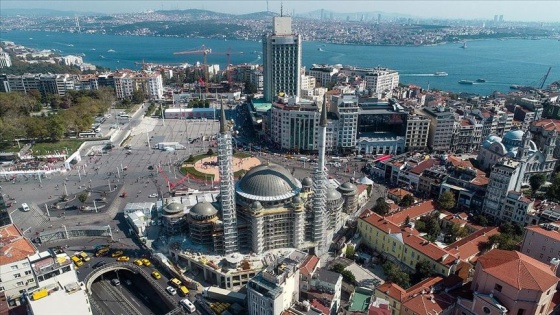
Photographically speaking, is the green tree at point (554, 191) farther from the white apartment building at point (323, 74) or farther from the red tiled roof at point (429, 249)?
the white apartment building at point (323, 74)

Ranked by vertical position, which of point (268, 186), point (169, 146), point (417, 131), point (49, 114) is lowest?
point (169, 146)

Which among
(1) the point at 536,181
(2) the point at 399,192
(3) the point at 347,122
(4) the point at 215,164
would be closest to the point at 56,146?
(4) the point at 215,164

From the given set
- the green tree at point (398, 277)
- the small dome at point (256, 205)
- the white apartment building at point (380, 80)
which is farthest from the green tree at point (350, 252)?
the white apartment building at point (380, 80)

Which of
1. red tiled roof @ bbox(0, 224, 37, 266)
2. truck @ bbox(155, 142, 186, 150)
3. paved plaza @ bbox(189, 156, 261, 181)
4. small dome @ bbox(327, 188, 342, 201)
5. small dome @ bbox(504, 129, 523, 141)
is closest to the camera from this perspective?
red tiled roof @ bbox(0, 224, 37, 266)

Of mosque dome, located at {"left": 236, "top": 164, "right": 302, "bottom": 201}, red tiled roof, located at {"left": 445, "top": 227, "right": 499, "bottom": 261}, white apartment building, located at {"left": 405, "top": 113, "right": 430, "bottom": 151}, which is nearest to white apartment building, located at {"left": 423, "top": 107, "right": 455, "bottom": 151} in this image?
white apartment building, located at {"left": 405, "top": 113, "right": 430, "bottom": 151}

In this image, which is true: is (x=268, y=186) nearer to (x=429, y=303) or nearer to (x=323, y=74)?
(x=429, y=303)

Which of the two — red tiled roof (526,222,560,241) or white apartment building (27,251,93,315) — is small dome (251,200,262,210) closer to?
white apartment building (27,251,93,315)

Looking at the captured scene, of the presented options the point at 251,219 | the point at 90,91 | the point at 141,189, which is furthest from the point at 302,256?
the point at 90,91
